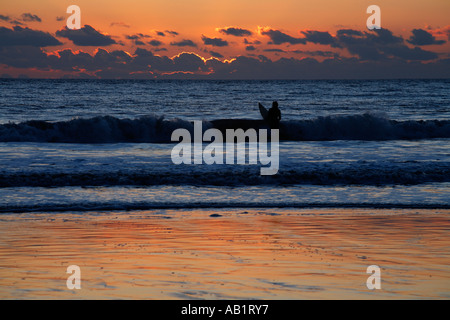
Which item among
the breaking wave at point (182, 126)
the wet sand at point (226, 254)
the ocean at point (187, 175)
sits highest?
the breaking wave at point (182, 126)

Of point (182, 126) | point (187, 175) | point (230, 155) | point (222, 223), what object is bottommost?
point (222, 223)

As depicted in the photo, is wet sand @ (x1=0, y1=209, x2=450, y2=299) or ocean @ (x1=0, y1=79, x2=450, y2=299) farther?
ocean @ (x1=0, y1=79, x2=450, y2=299)

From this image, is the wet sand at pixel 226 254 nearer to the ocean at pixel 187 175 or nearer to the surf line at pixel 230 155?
the ocean at pixel 187 175

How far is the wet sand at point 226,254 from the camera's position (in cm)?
569

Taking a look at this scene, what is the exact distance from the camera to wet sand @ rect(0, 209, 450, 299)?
569cm

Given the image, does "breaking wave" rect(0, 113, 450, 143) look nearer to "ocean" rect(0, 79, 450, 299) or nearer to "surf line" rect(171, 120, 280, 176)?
"surf line" rect(171, 120, 280, 176)

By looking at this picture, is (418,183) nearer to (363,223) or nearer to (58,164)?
(363,223)

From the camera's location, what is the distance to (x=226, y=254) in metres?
7.05

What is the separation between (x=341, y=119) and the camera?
32.8 metres

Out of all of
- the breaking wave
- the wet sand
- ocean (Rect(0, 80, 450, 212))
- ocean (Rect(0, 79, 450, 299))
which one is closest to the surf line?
ocean (Rect(0, 80, 450, 212))

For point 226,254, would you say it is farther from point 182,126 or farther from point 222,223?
→ point 182,126

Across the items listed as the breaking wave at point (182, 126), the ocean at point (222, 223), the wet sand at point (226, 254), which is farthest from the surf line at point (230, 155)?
the wet sand at point (226, 254)

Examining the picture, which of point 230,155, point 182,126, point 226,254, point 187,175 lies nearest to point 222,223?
point 226,254
